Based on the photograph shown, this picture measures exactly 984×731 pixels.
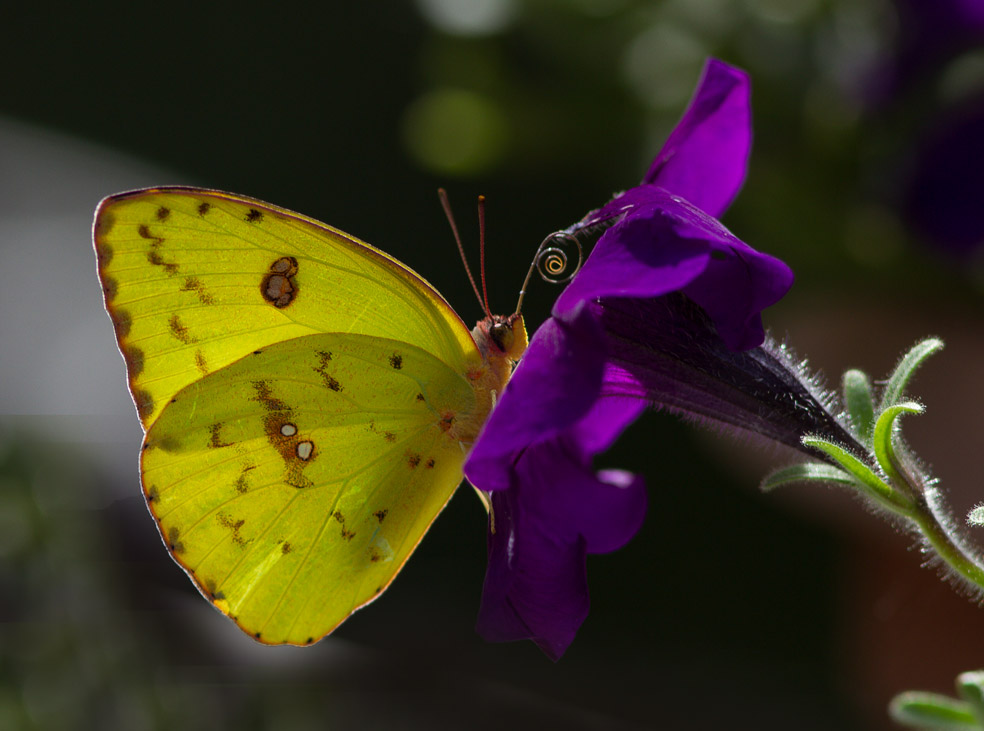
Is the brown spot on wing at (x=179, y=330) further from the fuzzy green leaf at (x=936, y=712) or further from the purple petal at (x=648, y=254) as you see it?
the fuzzy green leaf at (x=936, y=712)

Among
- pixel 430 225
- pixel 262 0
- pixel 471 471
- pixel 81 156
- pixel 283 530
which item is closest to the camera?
pixel 471 471

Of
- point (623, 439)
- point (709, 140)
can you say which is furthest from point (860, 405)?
point (623, 439)

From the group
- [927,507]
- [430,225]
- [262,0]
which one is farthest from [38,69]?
[927,507]

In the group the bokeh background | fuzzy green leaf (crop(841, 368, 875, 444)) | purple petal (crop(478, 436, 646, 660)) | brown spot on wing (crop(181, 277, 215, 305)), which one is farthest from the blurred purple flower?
brown spot on wing (crop(181, 277, 215, 305))

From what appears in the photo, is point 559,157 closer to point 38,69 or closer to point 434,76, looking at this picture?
point 434,76

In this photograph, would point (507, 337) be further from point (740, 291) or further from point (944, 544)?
point (944, 544)

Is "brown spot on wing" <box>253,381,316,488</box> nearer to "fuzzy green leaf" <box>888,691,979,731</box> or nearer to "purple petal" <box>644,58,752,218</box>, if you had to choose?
"purple petal" <box>644,58,752,218</box>

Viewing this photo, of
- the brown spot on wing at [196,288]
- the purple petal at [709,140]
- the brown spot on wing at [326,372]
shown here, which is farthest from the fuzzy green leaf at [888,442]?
the brown spot on wing at [196,288]
